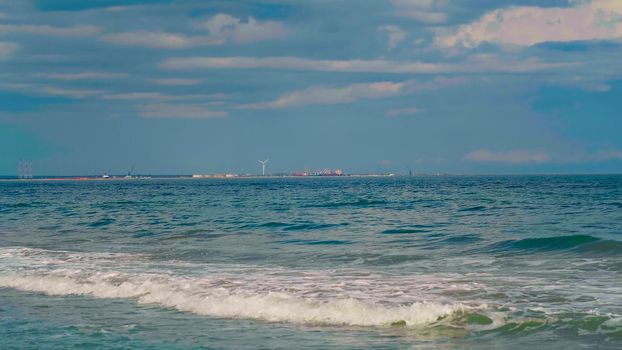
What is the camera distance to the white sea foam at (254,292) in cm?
1478

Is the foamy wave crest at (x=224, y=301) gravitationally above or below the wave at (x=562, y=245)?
below

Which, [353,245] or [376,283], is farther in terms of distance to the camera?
[353,245]

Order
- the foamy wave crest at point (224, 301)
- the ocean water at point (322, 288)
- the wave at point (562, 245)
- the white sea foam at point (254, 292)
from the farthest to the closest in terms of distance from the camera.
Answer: the wave at point (562, 245) < the white sea foam at point (254, 292) < the foamy wave crest at point (224, 301) < the ocean water at point (322, 288)

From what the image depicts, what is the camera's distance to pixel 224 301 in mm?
16578

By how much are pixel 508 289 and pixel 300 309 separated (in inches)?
200

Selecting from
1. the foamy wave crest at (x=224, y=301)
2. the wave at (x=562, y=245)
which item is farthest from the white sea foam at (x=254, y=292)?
the wave at (x=562, y=245)

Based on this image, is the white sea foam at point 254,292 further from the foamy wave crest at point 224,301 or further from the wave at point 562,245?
the wave at point 562,245

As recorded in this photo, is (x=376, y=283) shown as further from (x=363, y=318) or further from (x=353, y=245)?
(x=353, y=245)

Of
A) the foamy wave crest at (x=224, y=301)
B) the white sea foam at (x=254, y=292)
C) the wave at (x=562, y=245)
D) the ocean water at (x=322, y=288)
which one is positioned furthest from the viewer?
the wave at (x=562, y=245)

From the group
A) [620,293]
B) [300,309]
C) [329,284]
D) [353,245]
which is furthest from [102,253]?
[620,293]

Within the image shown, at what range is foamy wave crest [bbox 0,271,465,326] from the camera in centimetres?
1457

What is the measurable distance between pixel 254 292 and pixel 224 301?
1081mm

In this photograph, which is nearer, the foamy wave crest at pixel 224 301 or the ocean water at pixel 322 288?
the ocean water at pixel 322 288

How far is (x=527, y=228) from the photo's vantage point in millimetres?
34250
